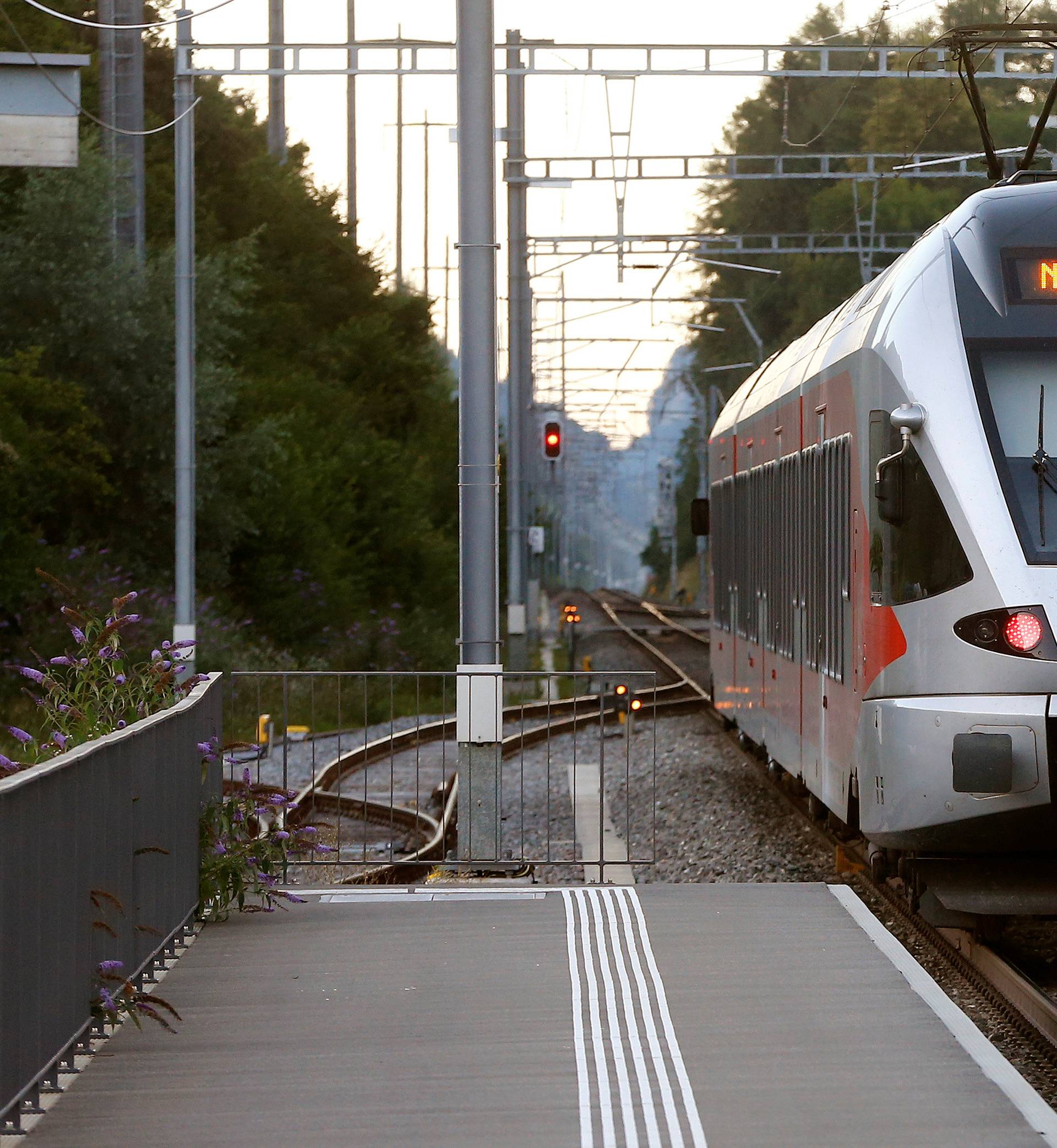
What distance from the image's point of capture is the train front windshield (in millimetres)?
8609

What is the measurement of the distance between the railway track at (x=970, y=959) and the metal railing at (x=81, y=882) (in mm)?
3444

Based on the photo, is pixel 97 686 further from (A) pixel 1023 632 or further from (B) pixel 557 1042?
(A) pixel 1023 632

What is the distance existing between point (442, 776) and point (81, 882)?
10594 mm

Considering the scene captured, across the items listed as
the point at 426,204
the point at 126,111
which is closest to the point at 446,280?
the point at 426,204

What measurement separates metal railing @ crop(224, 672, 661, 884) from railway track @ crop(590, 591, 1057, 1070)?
126 cm

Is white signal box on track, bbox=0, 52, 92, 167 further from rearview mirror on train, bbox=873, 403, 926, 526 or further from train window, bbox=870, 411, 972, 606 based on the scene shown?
rearview mirror on train, bbox=873, 403, 926, 526

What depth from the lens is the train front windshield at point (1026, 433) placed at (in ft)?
28.2

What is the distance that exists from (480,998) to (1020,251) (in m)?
4.42

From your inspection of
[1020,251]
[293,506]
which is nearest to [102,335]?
[293,506]

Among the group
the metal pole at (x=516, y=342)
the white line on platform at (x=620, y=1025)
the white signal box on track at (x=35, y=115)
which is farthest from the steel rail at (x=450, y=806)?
the white signal box on track at (x=35, y=115)

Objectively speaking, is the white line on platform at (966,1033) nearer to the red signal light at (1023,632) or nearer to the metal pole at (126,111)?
the red signal light at (1023,632)

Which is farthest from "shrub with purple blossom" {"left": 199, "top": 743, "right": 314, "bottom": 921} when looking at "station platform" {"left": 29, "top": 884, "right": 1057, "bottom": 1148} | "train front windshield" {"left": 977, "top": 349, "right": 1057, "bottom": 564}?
"train front windshield" {"left": 977, "top": 349, "right": 1057, "bottom": 564}

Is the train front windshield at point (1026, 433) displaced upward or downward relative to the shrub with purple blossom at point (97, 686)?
upward

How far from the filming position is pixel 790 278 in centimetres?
7625
